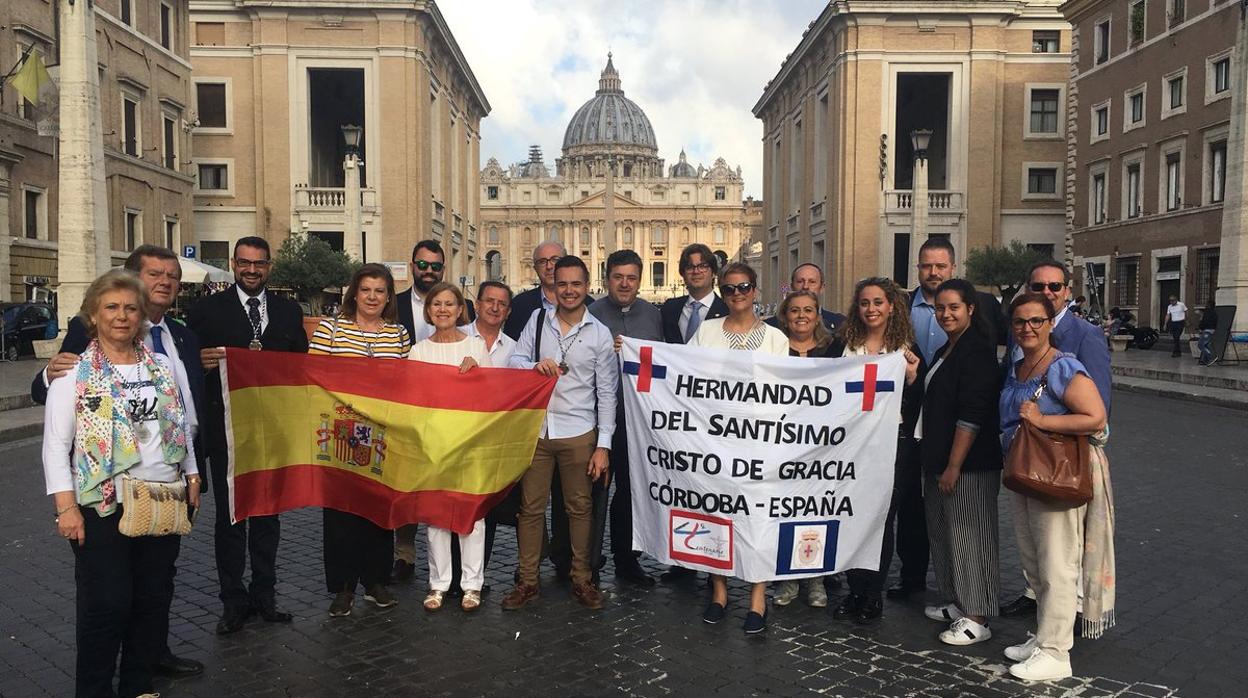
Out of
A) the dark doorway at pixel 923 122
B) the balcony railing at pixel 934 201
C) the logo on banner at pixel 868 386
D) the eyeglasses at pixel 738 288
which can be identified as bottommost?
the logo on banner at pixel 868 386

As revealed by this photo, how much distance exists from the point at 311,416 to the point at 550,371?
1.42 meters

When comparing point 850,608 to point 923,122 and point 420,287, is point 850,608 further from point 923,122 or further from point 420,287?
point 923,122

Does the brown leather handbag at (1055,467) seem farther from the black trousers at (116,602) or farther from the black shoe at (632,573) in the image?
the black trousers at (116,602)

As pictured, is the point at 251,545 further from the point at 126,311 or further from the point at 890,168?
the point at 890,168

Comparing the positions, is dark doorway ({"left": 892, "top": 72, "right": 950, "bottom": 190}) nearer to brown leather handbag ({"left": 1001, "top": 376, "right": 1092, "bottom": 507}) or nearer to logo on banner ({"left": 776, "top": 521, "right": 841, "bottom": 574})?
logo on banner ({"left": 776, "top": 521, "right": 841, "bottom": 574})

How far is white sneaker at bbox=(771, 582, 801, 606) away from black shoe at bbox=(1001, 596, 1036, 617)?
1.19 metres

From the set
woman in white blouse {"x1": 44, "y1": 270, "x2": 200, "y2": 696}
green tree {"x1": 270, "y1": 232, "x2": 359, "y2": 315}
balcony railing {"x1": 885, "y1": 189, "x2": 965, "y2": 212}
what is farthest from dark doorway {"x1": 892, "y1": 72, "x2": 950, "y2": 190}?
woman in white blouse {"x1": 44, "y1": 270, "x2": 200, "y2": 696}

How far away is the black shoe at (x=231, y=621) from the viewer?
5371mm

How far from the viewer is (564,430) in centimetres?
594

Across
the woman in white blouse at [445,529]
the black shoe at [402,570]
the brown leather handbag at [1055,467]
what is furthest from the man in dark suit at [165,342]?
the brown leather handbag at [1055,467]

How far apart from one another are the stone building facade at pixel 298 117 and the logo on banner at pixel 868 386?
4005 cm

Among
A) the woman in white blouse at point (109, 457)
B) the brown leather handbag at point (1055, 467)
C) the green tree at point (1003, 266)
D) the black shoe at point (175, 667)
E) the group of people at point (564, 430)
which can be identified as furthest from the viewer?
the green tree at point (1003, 266)

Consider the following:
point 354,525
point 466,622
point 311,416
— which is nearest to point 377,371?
point 311,416

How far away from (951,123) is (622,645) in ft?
147
